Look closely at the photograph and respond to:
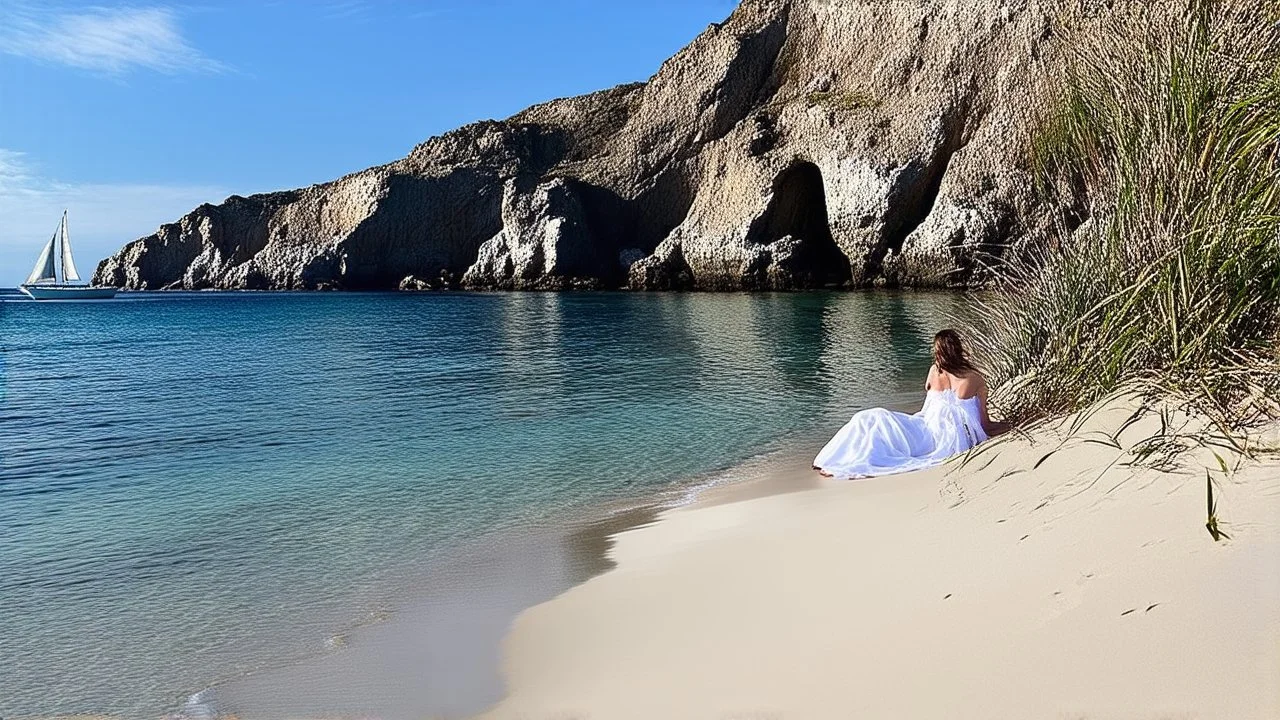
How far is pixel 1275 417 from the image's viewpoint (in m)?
4.44

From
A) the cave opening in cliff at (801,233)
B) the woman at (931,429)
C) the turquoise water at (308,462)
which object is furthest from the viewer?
the cave opening in cliff at (801,233)

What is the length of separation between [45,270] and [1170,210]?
8064 centimetres

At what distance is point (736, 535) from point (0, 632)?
413cm

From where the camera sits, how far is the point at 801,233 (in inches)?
2179

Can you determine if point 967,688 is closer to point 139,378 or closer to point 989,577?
point 989,577

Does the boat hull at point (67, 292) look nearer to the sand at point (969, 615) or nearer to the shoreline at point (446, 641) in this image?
the shoreline at point (446, 641)

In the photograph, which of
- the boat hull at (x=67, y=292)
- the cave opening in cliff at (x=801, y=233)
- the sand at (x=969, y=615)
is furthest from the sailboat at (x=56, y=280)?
the sand at (x=969, y=615)

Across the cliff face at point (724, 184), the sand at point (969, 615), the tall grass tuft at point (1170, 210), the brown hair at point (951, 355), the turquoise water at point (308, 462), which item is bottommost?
the turquoise water at point (308, 462)

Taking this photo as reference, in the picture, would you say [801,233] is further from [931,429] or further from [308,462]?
[931,429]

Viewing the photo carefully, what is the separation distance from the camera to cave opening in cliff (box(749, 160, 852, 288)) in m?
52.3

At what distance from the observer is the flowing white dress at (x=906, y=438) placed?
7.18 m

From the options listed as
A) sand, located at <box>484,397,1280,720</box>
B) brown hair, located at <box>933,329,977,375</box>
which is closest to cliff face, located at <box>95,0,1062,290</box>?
brown hair, located at <box>933,329,977,375</box>

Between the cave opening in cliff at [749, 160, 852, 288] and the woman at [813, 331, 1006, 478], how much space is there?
44466 mm

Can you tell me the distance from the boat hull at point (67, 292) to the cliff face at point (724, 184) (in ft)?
41.4
